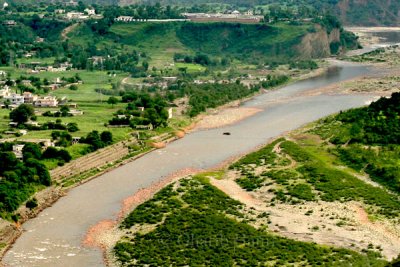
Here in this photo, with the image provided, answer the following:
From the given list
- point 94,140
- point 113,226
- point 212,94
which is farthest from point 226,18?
point 113,226

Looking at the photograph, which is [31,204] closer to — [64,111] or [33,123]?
[33,123]

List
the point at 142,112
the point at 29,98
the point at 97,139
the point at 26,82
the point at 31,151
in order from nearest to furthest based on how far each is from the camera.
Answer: the point at 31,151, the point at 97,139, the point at 142,112, the point at 29,98, the point at 26,82

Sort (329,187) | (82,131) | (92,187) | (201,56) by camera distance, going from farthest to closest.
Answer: (201,56), (82,131), (92,187), (329,187)

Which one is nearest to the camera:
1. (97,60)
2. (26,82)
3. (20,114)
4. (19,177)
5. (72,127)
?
(19,177)

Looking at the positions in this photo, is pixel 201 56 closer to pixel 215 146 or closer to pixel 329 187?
pixel 215 146

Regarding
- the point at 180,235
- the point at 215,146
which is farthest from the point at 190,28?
the point at 180,235

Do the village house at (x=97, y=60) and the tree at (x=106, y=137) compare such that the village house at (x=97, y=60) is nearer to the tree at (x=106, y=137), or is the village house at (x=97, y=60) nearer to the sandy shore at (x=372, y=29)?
the tree at (x=106, y=137)

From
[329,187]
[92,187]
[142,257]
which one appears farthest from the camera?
[92,187]

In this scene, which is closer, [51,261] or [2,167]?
[51,261]
